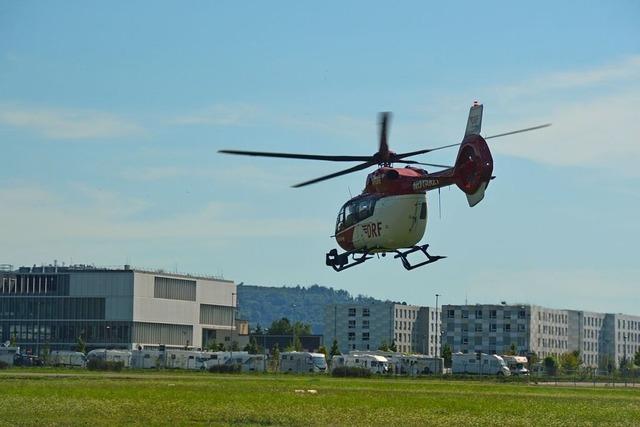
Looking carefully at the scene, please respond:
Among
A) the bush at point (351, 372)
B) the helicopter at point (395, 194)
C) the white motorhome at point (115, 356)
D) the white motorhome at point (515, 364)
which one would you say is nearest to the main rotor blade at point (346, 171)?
the helicopter at point (395, 194)

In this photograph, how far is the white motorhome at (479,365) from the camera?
14788 centimetres

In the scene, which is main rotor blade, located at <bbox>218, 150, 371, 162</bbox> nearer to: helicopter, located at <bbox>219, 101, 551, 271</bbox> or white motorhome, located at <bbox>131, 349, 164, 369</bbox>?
helicopter, located at <bbox>219, 101, 551, 271</bbox>

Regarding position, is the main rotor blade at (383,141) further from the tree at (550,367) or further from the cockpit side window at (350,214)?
the tree at (550,367)

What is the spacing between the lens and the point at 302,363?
13300 cm

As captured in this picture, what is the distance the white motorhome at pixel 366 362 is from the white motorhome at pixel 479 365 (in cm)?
1550

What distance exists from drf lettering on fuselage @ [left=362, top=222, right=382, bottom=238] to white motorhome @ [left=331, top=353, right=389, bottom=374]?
72.9m

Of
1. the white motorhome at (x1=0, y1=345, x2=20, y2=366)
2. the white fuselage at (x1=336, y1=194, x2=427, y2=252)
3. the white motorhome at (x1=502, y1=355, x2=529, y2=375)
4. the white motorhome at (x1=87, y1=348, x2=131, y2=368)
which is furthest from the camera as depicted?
the white motorhome at (x1=502, y1=355, x2=529, y2=375)

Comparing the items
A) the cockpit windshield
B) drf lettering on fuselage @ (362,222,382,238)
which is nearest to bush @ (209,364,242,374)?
the cockpit windshield

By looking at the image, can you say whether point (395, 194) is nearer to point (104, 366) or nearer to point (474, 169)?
point (474, 169)

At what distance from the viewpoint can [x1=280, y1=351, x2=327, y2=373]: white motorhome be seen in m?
132

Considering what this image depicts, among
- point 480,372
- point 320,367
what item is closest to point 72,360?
point 320,367

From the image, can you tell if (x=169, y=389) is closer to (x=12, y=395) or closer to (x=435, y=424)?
(x=12, y=395)

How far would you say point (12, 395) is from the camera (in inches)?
2308

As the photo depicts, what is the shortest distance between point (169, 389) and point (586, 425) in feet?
92.2
